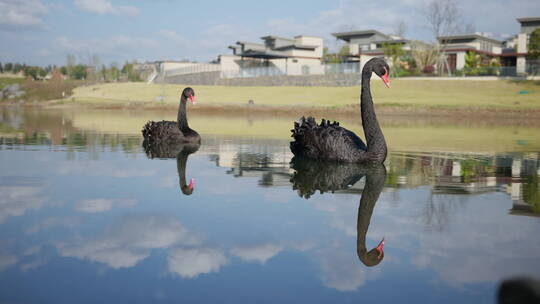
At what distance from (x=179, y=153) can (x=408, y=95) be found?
26968 mm

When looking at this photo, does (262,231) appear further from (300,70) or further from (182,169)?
(300,70)

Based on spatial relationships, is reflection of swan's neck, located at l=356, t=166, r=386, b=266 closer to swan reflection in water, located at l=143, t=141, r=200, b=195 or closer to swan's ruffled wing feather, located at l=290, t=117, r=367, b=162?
swan's ruffled wing feather, located at l=290, t=117, r=367, b=162

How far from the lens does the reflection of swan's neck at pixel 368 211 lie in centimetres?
366

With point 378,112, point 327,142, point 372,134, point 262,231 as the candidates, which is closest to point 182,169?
point 327,142

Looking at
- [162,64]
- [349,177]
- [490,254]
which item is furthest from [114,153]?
[162,64]

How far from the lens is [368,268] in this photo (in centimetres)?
345

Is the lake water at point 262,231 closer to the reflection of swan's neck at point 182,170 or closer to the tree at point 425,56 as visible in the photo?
the reflection of swan's neck at point 182,170

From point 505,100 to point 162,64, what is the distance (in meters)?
57.4

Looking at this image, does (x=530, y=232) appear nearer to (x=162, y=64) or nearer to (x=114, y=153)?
(x=114, y=153)

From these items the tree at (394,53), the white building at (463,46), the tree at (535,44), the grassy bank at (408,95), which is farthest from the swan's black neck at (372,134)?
the white building at (463,46)

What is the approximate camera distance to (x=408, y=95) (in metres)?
34.4

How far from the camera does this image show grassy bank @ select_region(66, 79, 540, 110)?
2919 cm

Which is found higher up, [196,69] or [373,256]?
[196,69]

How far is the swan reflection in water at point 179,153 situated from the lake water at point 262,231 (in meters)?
0.09
